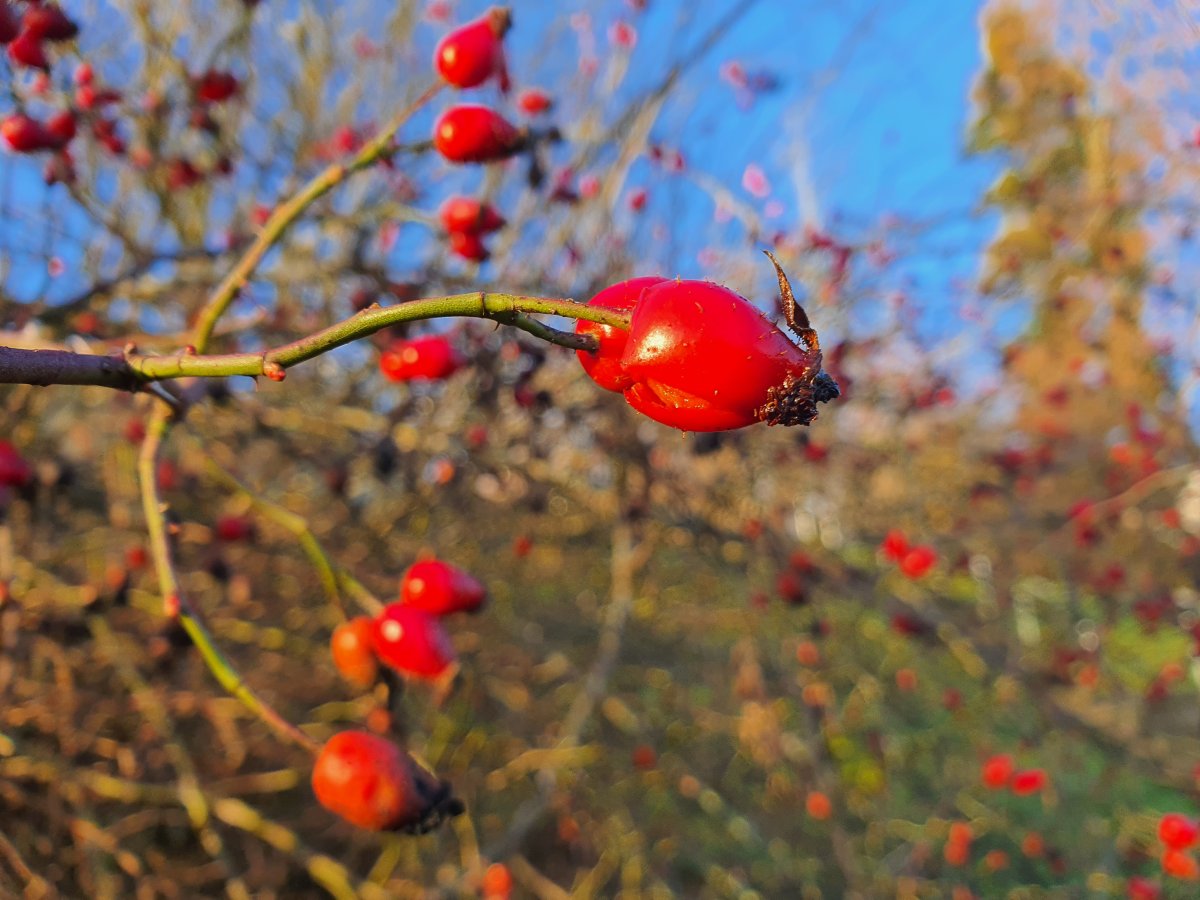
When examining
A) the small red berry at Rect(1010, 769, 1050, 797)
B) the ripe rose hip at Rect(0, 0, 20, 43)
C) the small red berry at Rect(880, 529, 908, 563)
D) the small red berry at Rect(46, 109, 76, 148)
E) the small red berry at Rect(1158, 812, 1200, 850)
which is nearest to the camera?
the ripe rose hip at Rect(0, 0, 20, 43)

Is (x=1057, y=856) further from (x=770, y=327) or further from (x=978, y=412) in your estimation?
(x=770, y=327)

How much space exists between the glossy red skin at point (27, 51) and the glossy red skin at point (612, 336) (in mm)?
1435

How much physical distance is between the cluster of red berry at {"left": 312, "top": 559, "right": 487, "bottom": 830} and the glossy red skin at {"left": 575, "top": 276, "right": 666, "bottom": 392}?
47 cm

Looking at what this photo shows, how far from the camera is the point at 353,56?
429cm

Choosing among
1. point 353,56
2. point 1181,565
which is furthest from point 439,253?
point 1181,565

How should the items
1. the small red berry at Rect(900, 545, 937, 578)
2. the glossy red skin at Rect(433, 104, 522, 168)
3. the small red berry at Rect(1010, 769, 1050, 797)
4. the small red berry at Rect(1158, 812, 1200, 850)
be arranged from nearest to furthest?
1. the glossy red skin at Rect(433, 104, 522, 168)
2. the small red berry at Rect(1158, 812, 1200, 850)
3. the small red berry at Rect(900, 545, 937, 578)
4. the small red berry at Rect(1010, 769, 1050, 797)

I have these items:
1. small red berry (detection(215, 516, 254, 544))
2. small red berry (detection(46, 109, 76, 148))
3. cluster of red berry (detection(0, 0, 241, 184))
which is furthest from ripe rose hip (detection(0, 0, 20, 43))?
small red berry (detection(215, 516, 254, 544))

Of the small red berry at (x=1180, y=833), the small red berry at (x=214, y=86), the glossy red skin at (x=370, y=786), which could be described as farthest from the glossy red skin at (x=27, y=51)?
the small red berry at (x=1180, y=833)

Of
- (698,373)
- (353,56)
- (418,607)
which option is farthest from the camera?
(353,56)

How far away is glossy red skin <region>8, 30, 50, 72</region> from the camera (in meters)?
1.45

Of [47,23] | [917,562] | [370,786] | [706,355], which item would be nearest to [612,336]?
[706,355]

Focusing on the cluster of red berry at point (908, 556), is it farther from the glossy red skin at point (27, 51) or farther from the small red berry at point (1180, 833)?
the glossy red skin at point (27, 51)

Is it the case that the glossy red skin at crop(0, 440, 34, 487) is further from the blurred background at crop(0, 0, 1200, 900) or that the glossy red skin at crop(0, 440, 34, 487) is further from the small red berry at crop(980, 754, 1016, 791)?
the small red berry at crop(980, 754, 1016, 791)

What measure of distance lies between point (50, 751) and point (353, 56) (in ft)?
11.8
